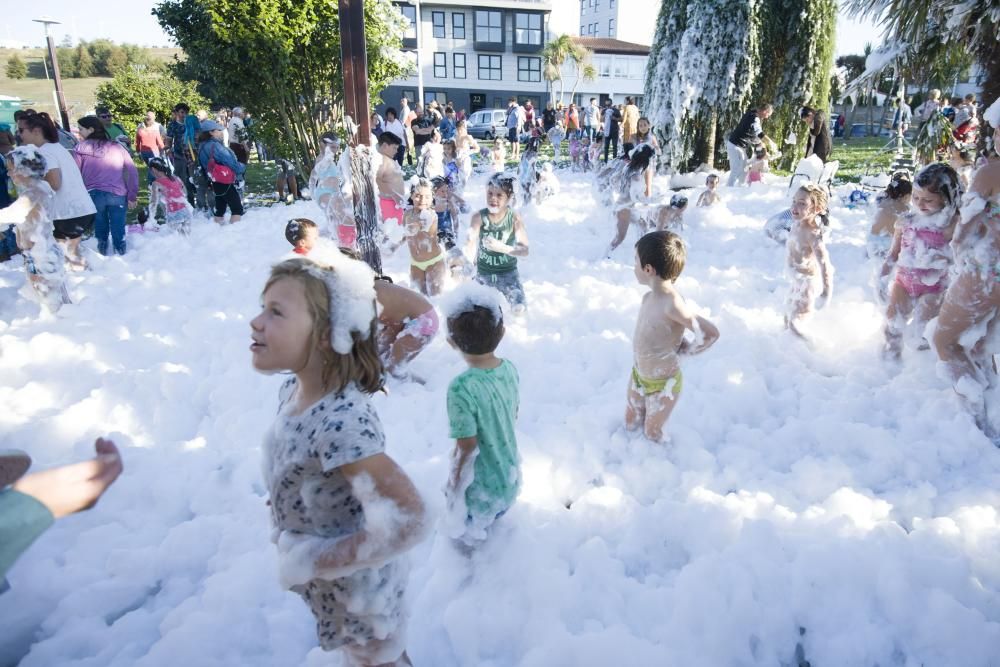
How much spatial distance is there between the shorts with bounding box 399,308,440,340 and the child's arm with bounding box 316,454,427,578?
220cm

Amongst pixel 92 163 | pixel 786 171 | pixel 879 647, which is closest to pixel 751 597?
pixel 879 647

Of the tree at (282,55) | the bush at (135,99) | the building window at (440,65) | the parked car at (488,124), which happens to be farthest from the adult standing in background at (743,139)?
the building window at (440,65)

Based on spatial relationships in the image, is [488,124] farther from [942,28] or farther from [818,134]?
[942,28]

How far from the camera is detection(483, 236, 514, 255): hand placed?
16.9 ft

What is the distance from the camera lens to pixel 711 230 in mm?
8883

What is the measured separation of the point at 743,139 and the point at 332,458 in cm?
1193

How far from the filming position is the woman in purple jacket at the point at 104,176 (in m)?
7.37

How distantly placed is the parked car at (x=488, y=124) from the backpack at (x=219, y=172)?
19515 millimetres

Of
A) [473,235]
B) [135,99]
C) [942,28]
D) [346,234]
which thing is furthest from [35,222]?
[135,99]

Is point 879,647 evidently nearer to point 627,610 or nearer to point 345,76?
point 627,610

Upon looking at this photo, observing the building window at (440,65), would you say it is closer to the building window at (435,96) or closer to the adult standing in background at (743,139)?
the building window at (435,96)

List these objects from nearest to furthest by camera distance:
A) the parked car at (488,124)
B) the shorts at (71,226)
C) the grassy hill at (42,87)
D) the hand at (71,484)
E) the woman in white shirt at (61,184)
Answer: the hand at (71,484)
the woman in white shirt at (61,184)
the shorts at (71,226)
the parked car at (488,124)
the grassy hill at (42,87)

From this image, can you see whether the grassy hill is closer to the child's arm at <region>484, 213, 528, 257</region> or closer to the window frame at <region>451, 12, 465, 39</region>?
the window frame at <region>451, 12, 465, 39</region>

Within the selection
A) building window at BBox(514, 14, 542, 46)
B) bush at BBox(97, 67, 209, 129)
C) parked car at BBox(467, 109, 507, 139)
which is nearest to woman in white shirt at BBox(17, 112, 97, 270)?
bush at BBox(97, 67, 209, 129)
